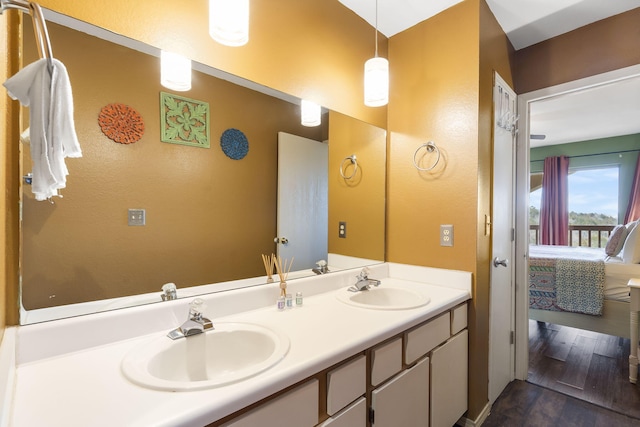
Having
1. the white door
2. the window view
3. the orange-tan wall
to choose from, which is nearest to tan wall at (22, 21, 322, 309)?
the orange-tan wall

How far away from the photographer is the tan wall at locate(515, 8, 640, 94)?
176 centimetres

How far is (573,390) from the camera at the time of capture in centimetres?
203

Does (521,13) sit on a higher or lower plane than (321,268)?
higher

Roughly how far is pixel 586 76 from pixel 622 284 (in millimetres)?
2054

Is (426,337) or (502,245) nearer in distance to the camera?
(426,337)

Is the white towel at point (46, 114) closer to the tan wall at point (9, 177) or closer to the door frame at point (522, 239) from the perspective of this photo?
the tan wall at point (9, 177)

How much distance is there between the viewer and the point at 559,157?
536 cm

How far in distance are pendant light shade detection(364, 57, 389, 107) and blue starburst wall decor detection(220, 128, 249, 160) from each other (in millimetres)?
716

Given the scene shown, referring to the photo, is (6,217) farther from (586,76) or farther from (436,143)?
(586,76)

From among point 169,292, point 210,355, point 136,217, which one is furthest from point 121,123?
point 210,355

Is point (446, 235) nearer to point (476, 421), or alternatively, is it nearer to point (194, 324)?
point (476, 421)

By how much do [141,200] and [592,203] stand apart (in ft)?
22.5

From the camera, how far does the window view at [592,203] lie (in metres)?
4.96

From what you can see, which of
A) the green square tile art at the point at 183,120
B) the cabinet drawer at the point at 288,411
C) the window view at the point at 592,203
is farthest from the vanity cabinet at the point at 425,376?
the window view at the point at 592,203
